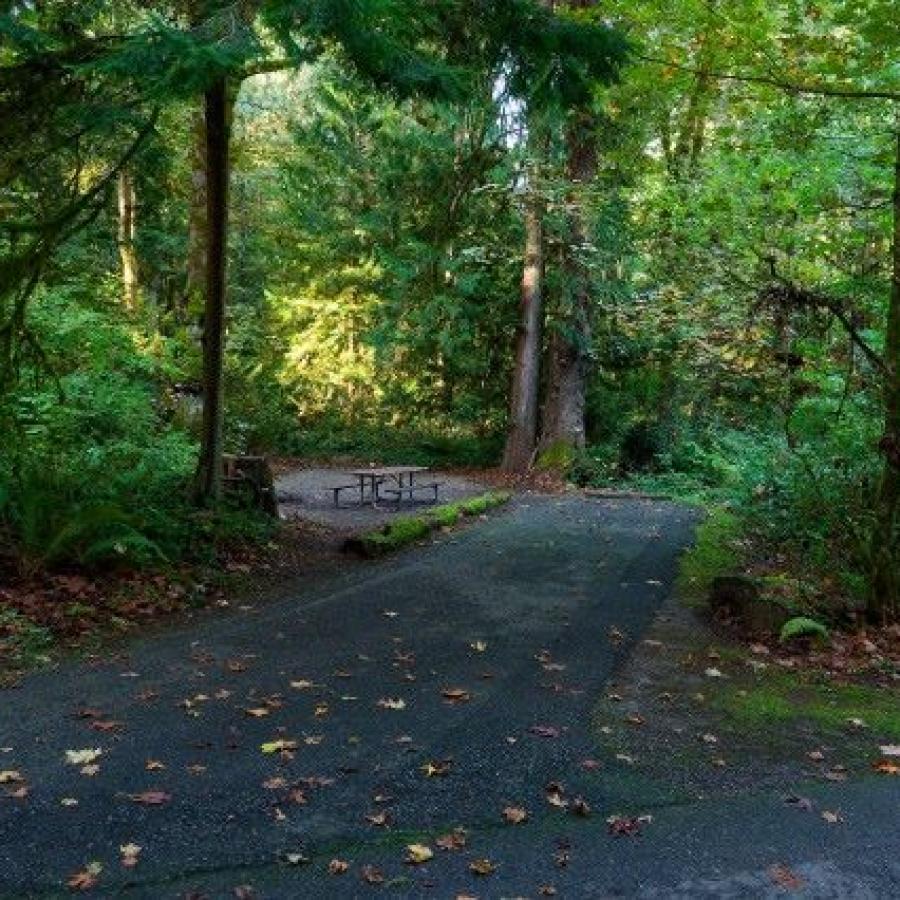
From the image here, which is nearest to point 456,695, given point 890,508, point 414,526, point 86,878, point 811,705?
point 811,705

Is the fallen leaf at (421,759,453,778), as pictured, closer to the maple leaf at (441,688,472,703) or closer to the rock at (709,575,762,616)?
the maple leaf at (441,688,472,703)

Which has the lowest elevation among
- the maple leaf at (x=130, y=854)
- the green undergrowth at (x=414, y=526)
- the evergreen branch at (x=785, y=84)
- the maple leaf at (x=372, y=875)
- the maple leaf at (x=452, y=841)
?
the maple leaf at (x=452, y=841)

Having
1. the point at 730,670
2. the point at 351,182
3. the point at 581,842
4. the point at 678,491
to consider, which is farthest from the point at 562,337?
the point at 581,842

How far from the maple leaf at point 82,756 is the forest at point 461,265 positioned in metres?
2.31

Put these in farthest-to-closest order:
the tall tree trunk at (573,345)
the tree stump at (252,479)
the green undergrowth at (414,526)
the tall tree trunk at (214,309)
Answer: the tall tree trunk at (573,345)
the tree stump at (252,479)
the green undergrowth at (414,526)
the tall tree trunk at (214,309)

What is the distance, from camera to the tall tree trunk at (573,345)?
1986 cm

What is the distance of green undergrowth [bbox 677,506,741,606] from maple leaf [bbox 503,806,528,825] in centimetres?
533

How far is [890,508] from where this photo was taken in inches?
311

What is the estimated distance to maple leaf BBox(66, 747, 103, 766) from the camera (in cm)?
467

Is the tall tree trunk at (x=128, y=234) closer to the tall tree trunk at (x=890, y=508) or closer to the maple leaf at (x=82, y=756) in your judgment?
the tall tree trunk at (x=890, y=508)

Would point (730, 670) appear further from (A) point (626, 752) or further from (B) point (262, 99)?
(B) point (262, 99)

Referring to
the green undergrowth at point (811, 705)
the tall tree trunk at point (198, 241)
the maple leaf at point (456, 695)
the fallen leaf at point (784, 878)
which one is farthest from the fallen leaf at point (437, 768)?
the tall tree trunk at point (198, 241)

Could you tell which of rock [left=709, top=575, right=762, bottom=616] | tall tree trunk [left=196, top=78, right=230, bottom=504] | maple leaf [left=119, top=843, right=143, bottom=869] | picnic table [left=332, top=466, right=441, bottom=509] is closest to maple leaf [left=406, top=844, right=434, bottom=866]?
maple leaf [left=119, top=843, right=143, bottom=869]

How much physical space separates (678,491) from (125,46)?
1671 cm
